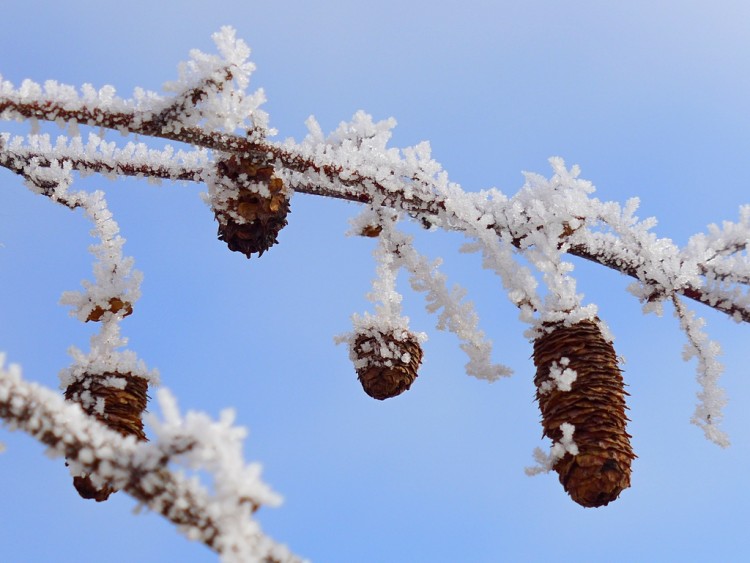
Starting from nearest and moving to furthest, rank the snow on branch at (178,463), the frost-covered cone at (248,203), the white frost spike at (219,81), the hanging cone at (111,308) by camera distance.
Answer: the snow on branch at (178,463)
the white frost spike at (219,81)
the frost-covered cone at (248,203)
the hanging cone at (111,308)

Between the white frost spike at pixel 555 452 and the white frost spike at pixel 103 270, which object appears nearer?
the white frost spike at pixel 555 452

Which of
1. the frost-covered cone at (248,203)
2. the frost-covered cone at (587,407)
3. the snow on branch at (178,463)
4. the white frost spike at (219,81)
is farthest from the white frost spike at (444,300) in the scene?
the snow on branch at (178,463)

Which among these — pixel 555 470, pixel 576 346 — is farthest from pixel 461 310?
pixel 555 470

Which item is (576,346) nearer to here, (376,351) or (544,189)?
(544,189)

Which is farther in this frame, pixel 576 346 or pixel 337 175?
pixel 337 175

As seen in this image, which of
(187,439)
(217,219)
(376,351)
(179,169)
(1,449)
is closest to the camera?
(187,439)

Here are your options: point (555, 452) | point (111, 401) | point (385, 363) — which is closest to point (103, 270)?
point (111, 401)

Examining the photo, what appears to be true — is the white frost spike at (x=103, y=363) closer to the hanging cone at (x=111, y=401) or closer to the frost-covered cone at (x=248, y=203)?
the hanging cone at (x=111, y=401)

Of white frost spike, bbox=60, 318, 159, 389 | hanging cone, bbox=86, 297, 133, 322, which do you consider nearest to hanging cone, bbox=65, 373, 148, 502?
white frost spike, bbox=60, 318, 159, 389
